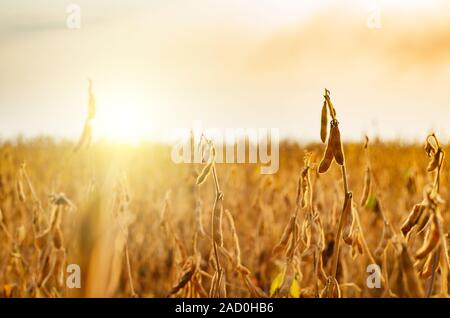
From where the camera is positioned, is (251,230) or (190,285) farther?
(251,230)

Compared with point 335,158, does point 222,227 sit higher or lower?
lower

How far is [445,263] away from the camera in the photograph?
93 cm

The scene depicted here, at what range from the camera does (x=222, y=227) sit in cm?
284

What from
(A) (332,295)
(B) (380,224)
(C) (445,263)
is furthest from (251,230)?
(C) (445,263)

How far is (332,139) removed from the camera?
1.05 metres

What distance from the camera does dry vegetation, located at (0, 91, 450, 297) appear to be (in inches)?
41.5

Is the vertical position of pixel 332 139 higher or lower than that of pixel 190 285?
higher

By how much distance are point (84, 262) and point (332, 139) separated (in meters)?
0.53

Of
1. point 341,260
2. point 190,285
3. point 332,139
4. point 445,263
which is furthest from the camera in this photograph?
point 341,260

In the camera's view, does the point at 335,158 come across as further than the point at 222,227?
No

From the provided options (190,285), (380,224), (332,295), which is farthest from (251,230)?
(332,295)

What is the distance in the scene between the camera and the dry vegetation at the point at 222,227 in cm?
105

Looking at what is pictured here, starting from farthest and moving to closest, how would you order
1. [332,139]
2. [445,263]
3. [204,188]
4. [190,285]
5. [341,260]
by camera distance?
[204,188]
[341,260]
[190,285]
[332,139]
[445,263]
